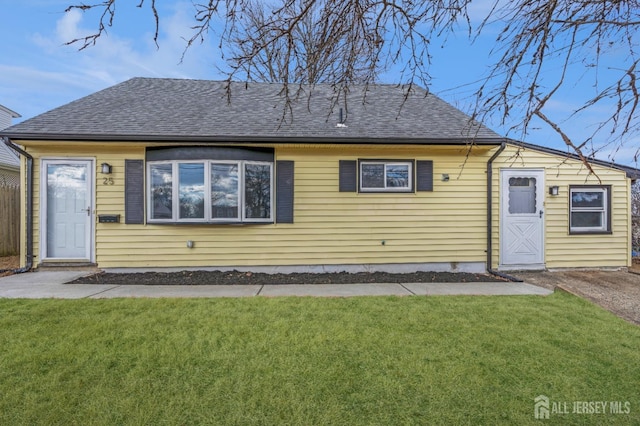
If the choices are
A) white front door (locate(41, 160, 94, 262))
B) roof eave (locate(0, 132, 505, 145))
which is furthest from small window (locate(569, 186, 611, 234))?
white front door (locate(41, 160, 94, 262))

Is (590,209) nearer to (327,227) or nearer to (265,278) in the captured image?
(327,227)

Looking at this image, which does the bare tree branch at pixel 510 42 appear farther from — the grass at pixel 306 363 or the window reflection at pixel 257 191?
the window reflection at pixel 257 191

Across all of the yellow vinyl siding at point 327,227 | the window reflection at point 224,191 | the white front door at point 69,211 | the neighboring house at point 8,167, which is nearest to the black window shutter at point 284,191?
the yellow vinyl siding at point 327,227

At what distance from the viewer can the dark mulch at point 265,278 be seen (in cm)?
562

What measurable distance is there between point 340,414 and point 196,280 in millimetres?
4424

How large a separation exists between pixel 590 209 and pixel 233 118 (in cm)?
846

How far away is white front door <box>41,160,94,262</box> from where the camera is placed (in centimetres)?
631

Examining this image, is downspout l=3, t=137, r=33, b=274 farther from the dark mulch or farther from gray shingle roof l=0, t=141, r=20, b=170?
gray shingle roof l=0, t=141, r=20, b=170

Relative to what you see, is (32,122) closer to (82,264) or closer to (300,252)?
(82,264)

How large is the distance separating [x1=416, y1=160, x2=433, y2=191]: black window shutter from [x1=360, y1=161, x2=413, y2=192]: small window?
0.49 ft

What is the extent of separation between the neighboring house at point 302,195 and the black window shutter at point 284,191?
0.02 meters

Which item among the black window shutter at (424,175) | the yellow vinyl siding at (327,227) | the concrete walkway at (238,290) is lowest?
the concrete walkway at (238,290)

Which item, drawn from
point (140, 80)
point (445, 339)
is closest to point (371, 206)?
point (445, 339)

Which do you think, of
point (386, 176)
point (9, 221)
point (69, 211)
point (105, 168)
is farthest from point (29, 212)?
point (386, 176)
